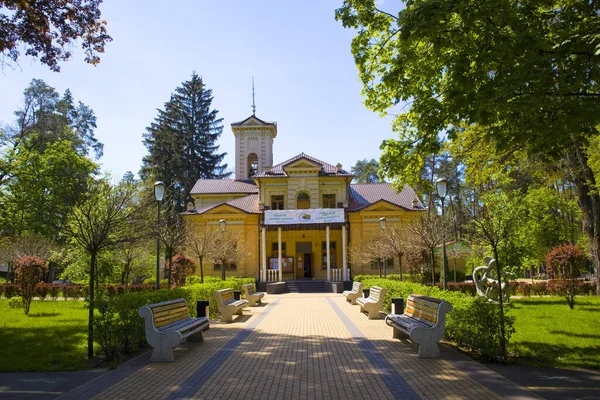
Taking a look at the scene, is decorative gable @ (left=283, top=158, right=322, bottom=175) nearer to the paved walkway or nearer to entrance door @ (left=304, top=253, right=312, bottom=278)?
entrance door @ (left=304, top=253, right=312, bottom=278)

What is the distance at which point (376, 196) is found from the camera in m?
38.6

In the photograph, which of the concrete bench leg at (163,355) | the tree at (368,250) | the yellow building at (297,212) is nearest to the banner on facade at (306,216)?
the yellow building at (297,212)

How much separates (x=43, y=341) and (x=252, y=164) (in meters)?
33.7

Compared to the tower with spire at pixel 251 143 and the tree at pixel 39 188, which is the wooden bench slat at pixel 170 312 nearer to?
the tree at pixel 39 188

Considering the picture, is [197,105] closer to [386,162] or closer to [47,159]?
[47,159]

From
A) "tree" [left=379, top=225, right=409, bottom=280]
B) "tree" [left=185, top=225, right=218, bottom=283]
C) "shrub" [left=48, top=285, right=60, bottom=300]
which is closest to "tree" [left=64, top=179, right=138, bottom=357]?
"tree" [left=185, top=225, right=218, bottom=283]

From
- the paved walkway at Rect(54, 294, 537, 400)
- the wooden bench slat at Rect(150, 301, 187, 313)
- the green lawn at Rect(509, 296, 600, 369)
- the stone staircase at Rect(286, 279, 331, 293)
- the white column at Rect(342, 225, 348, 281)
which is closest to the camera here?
the paved walkway at Rect(54, 294, 537, 400)

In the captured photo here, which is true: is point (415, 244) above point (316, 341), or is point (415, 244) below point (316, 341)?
above

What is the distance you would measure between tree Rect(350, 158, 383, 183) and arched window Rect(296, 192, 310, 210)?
38750mm

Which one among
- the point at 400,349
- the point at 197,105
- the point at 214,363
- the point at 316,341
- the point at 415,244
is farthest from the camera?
the point at 197,105

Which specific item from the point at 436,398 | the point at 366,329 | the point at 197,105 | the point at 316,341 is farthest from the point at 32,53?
the point at 197,105

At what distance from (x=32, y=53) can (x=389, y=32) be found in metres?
8.86

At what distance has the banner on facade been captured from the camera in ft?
104

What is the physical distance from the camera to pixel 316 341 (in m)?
9.95
